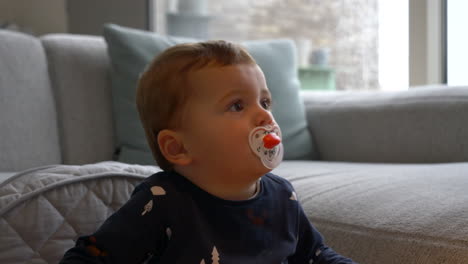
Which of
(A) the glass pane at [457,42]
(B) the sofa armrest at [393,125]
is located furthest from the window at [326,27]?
(B) the sofa armrest at [393,125]

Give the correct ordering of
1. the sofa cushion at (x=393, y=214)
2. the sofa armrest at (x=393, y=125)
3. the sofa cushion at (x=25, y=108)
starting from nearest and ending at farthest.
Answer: the sofa cushion at (x=393, y=214), the sofa cushion at (x=25, y=108), the sofa armrest at (x=393, y=125)

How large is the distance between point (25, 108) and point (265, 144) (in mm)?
962

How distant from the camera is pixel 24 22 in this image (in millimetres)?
3033

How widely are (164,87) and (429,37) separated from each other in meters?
1.72

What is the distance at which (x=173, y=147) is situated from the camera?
0.82m

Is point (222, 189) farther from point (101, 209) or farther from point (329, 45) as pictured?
point (329, 45)

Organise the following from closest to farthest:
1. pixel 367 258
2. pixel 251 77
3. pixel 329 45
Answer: pixel 251 77
pixel 367 258
pixel 329 45

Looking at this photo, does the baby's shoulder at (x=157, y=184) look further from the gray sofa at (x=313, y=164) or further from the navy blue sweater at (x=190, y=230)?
the gray sofa at (x=313, y=164)

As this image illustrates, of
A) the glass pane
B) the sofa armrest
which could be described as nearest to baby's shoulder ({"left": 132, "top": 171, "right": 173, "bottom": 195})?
the sofa armrest

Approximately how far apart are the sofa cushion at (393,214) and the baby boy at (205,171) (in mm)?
106

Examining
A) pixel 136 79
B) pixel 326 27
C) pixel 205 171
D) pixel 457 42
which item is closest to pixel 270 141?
pixel 205 171

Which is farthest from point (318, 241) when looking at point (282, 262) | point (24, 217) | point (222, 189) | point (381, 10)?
→ point (381, 10)

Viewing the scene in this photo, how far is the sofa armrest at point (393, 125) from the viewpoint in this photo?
1.59 m

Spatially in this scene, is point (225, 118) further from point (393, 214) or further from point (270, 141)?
point (393, 214)
